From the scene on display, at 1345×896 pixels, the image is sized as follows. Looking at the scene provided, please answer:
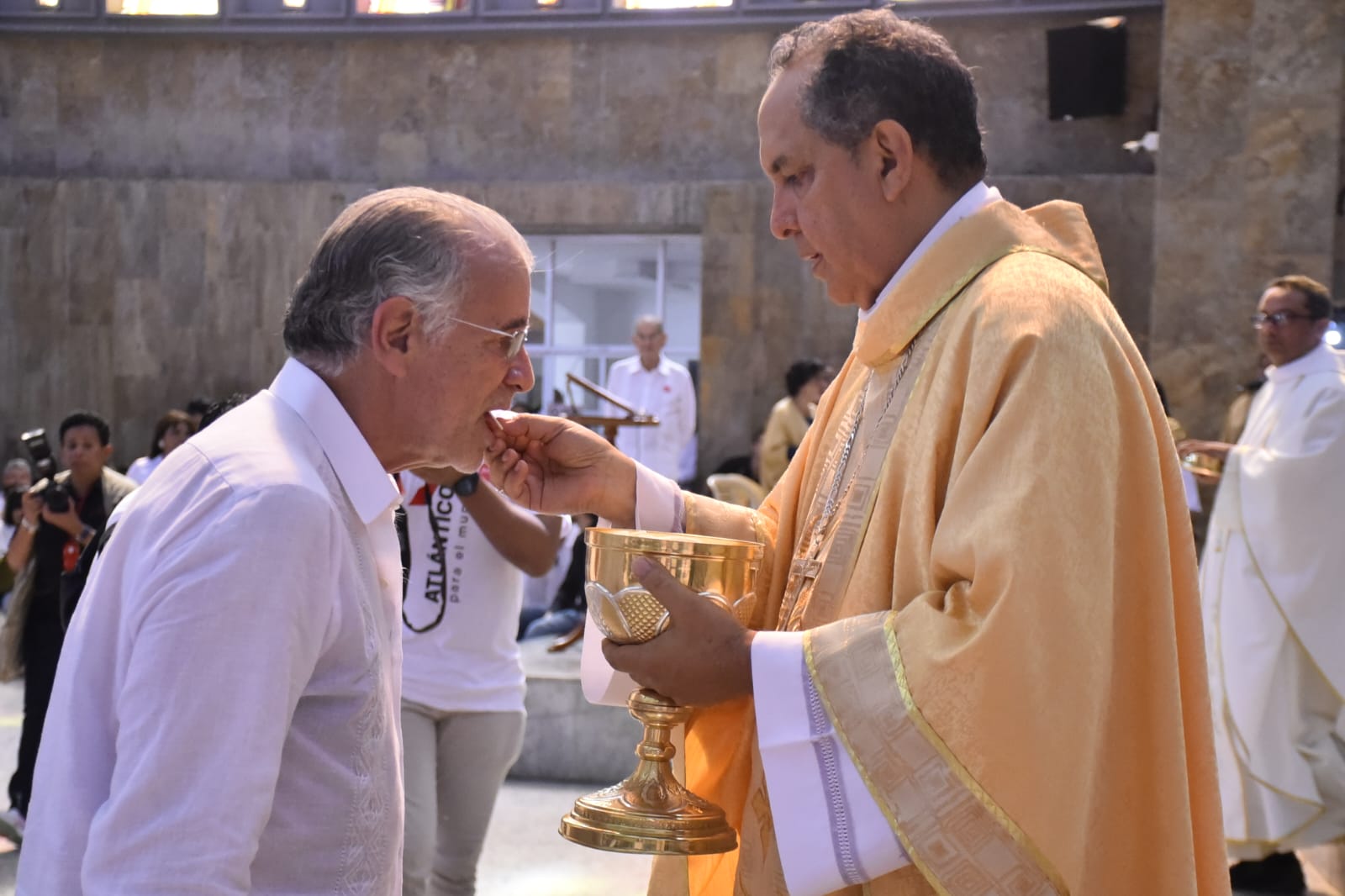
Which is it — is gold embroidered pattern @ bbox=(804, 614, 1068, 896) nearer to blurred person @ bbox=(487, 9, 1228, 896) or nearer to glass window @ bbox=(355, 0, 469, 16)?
blurred person @ bbox=(487, 9, 1228, 896)

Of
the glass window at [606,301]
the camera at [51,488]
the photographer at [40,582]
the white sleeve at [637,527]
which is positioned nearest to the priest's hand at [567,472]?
the white sleeve at [637,527]

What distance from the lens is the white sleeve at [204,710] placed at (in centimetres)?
153

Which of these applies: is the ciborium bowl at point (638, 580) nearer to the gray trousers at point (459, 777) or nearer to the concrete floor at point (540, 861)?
the gray trousers at point (459, 777)

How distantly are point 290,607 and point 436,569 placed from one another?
8.86ft

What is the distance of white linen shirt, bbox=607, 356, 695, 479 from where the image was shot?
1085 centimetres

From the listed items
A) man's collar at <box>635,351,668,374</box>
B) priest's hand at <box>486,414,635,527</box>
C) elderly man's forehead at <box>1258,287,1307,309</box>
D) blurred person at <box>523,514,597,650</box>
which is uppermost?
elderly man's forehead at <box>1258,287,1307,309</box>

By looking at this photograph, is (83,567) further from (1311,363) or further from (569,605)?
(569,605)

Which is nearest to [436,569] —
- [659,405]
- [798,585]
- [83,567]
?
[83,567]

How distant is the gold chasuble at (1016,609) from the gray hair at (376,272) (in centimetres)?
74

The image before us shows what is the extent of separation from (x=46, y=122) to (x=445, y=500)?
11.0 m

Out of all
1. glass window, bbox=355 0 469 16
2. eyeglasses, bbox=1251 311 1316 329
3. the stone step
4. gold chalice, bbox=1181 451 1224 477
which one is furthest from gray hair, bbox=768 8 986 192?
glass window, bbox=355 0 469 16

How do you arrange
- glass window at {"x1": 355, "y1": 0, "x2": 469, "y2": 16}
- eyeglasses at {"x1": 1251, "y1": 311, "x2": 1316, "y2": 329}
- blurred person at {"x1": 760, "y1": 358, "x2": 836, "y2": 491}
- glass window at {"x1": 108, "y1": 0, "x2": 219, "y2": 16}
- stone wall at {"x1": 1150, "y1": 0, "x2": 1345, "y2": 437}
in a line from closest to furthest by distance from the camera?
eyeglasses at {"x1": 1251, "y1": 311, "x2": 1316, "y2": 329} < stone wall at {"x1": 1150, "y1": 0, "x2": 1345, "y2": 437} < blurred person at {"x1": 760, "y1": 358, "x2": 836, "y2": 491} < glass window at {"x1": 355, "y1": 0, "x2": 469, "y2": 16} < glass window at {"x1": 108, "y1": 0, "x2": 219, "y2": 16}

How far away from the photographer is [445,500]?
4.38 m

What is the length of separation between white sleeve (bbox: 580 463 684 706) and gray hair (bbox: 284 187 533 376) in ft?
2.47
